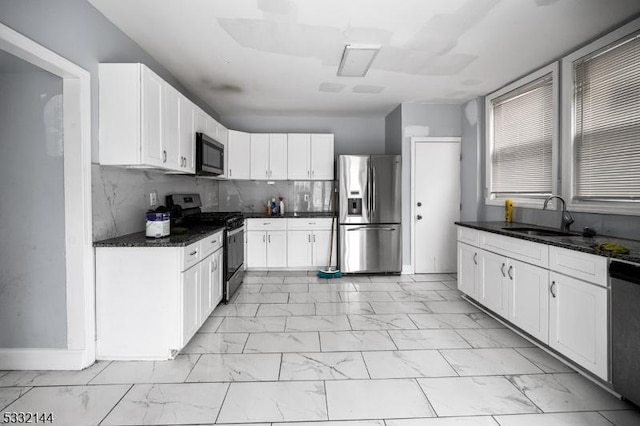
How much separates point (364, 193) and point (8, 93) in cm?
392

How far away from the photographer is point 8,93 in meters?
2.34

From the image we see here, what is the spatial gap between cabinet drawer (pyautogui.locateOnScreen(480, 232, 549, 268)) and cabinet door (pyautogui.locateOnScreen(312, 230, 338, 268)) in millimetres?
2384

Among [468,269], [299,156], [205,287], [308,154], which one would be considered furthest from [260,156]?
[468,269]

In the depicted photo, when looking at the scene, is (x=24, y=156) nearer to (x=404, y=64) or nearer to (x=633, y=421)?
(x=404, y=64)

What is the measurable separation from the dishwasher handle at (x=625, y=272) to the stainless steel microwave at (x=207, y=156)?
3570 mm

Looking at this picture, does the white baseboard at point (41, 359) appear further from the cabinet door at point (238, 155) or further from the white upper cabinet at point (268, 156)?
the white upper cabinet at point (268, 156)

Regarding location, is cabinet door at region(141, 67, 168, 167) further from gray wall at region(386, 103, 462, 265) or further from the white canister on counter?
gray wall at region(386, 103, 462, 265)

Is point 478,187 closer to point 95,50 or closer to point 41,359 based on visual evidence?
point 95,50

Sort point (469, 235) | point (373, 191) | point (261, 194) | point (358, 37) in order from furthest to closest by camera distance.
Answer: point (261, 194)
point (373, 191)
point (469, 235)
point (358, 37)

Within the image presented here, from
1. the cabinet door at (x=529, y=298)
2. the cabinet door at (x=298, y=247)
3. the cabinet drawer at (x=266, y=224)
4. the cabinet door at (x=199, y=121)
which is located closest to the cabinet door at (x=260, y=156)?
the cabinet drawer at (x=266, y=224)

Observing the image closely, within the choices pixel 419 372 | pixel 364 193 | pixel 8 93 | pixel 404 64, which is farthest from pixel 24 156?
pixel 364 193

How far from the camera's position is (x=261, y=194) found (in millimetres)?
5816

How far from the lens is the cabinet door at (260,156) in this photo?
5.43 meters

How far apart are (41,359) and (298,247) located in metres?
3.37
